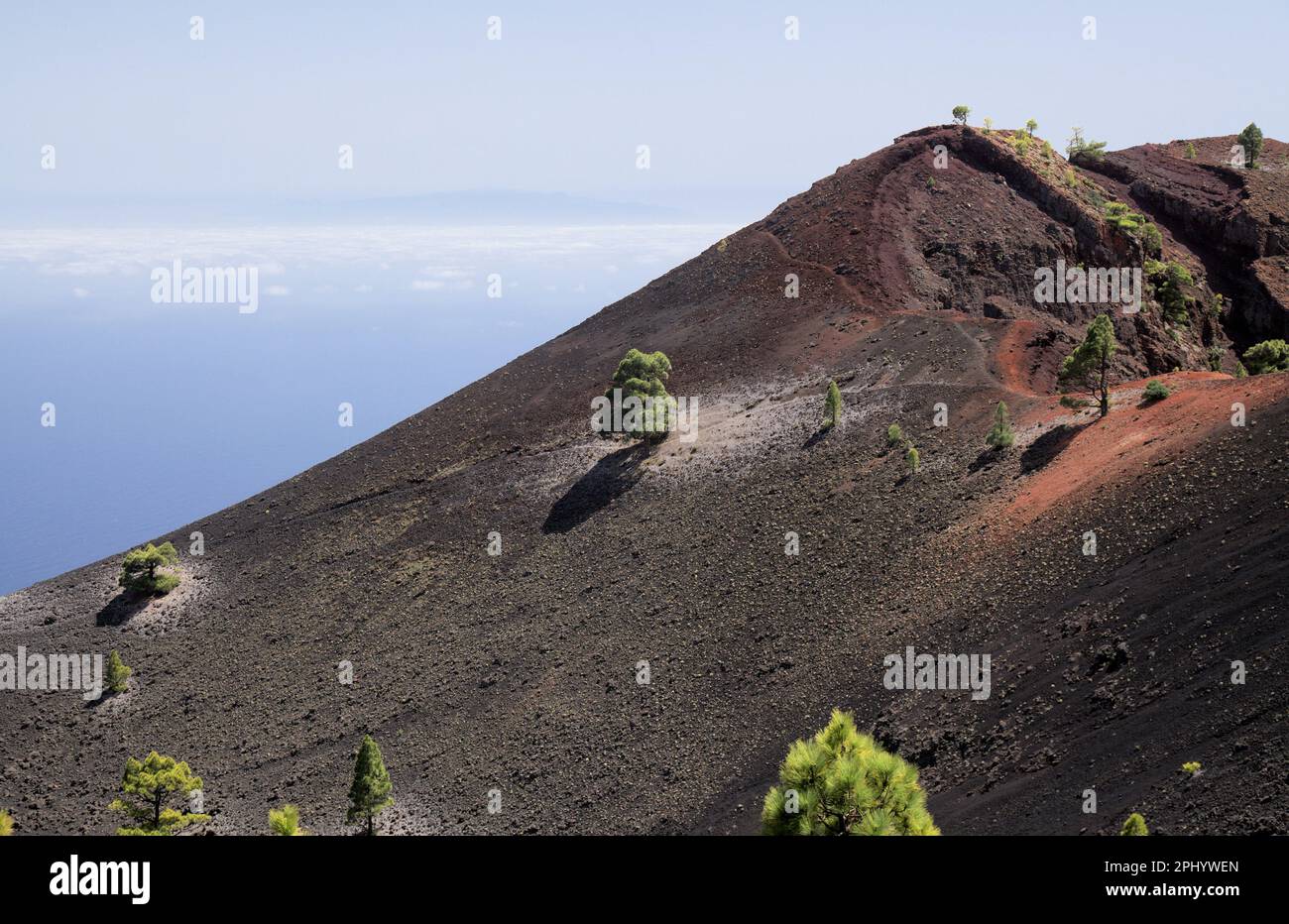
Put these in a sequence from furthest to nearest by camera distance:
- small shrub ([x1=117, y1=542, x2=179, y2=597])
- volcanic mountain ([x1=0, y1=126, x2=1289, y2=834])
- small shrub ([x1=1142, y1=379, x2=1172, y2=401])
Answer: small shrub ([x1=117, y1=542, x2=179, y2=597]) < small shrub ([x1=1142, y1=379, x2=1172, y2=401]) < volcanic mountain ([x1=0, y1=126, x2=1289, y2=834])

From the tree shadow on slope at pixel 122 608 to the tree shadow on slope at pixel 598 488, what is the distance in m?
17.8

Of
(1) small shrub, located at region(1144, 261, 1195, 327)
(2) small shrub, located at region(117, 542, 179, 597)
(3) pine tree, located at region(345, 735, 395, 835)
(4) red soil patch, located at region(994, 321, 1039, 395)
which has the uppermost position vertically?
(1) small shrub, located at region(1144, 261, 1195, 327)

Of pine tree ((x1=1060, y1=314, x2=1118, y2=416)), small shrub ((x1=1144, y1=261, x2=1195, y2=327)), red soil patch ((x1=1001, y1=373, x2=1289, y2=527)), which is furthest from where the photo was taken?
small shrub ((x1=1144, y1=261, x2=1195, y2=327))

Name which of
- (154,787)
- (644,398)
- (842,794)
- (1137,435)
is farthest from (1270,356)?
(154,787)

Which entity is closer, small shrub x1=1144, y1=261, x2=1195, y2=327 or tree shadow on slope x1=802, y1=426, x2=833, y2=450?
tree shadow on slope x1=802, y1=426, x2=833, y2=450

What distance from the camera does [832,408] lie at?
159ft

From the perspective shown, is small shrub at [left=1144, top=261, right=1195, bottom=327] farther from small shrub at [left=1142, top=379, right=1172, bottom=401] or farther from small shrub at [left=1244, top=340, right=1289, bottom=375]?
small shrub at [left=1142, top=379, right=1172, bottom=401]

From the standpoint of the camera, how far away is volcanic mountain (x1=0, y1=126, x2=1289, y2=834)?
1161 inches

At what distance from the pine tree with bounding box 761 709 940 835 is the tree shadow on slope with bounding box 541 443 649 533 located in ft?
101

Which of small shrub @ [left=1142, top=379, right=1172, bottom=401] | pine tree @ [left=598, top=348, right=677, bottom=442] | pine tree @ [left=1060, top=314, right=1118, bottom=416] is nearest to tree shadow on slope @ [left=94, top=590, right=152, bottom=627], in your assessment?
pine tree @ [left=598, top=348, right=677, bottom=442]

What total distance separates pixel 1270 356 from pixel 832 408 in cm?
2183

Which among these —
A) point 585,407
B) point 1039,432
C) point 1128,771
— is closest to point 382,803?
point 1128,771

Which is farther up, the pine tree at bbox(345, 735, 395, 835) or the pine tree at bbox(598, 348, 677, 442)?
the pine tree at bbox(598, 348, 677, 442)

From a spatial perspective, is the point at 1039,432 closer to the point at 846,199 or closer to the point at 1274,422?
the point at 1274,422
